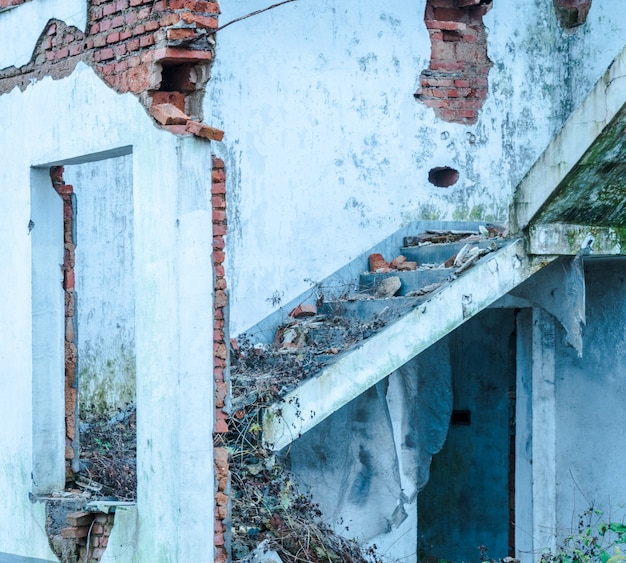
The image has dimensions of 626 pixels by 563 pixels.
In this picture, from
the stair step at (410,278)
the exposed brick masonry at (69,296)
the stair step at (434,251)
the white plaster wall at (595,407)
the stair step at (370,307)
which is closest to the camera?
the exposed brick masonry at (69,296)

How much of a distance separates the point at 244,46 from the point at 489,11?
8.84ft

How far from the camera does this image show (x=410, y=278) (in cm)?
870

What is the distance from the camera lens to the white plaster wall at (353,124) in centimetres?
908

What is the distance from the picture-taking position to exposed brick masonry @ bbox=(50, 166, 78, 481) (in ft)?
25.6

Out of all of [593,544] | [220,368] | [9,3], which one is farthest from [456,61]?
[220,368]

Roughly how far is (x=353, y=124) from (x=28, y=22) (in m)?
3.02

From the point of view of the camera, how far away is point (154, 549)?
647 centimetres

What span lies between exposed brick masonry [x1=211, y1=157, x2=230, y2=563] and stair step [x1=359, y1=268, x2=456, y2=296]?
211 centimetres

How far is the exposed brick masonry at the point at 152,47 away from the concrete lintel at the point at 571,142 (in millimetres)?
2443

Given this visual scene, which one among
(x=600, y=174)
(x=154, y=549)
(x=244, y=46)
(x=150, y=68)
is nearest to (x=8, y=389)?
(x=154, y=549)

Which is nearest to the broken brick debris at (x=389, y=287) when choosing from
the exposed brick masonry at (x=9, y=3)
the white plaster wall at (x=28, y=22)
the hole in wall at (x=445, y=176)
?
the hole in wall at (x=445, y=176)

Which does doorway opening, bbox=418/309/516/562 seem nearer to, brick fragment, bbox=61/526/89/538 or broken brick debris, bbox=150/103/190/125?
brick fragment, bbox=61/526/89/538

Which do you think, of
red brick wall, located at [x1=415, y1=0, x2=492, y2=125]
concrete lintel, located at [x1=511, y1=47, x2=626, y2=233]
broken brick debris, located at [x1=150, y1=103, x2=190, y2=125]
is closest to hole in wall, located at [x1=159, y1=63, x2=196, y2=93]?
broken brick debris, located at [x1=150, y1=103, x2=190, y2=125]

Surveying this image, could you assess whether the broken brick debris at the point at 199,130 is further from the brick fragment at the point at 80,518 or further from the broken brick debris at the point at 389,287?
the broken brick debris at the point at 389,287
